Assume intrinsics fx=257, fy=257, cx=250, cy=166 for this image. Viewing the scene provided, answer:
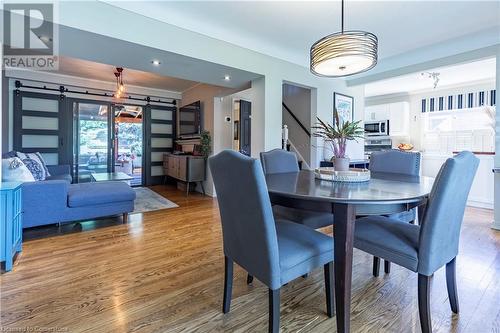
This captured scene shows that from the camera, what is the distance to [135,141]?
6430 mm

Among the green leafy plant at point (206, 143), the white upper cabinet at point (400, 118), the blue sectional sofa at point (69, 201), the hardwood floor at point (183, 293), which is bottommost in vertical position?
the hardwood floor at point (183, 293)

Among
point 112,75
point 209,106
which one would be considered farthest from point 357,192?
point 112,75

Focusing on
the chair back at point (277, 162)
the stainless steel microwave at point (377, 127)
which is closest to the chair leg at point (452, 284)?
the chair back at point (277, 162)

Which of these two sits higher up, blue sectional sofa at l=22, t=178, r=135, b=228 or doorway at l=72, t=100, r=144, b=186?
doorway at l=72, t=100, r=144, b=186

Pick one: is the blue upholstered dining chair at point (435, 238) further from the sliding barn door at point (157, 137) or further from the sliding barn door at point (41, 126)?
the sliding barn door at point (41, 126)

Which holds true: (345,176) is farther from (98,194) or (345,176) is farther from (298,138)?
(298,138)

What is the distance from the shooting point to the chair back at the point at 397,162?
228 cm

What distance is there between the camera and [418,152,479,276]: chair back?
124cm

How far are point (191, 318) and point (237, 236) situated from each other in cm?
58

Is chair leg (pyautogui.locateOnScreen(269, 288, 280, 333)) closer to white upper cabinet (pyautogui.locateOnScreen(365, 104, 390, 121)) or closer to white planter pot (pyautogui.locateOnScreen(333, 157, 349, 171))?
white planter pot (pyautogui.locateOnScreen(333, 157, 349, 171))

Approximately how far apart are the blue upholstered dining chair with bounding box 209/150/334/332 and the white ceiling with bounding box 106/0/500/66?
2.07 metres

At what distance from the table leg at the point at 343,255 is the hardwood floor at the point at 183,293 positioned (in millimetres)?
211

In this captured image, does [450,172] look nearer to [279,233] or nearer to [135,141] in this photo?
[279,233]

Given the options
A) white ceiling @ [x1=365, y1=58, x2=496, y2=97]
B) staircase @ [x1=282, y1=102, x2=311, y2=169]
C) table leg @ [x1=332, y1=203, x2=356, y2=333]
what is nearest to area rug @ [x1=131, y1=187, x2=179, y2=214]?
staircase @ [x1=282, y1=102, x2=311, y2=169]
